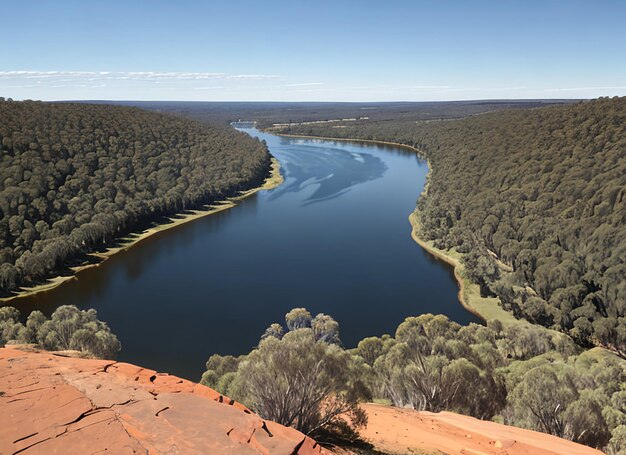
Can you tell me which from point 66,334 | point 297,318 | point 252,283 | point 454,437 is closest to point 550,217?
point 252,283

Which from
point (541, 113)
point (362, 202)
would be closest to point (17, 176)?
point (362, 202)

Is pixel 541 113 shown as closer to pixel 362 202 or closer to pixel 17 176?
pixel 362 202

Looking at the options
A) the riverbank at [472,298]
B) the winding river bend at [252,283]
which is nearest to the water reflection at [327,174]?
the winding river bend at [252,283]

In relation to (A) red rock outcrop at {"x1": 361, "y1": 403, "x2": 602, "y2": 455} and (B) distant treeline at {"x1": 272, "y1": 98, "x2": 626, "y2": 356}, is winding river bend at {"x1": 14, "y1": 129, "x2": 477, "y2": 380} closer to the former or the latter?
(B) distant treeline at {"x1": 272, "y1": 98, "x2": 626, "y2": 356}

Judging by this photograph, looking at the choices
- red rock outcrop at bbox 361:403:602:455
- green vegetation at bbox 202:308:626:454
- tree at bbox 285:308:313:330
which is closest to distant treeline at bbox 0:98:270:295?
tree at bbox 285:308:313:330

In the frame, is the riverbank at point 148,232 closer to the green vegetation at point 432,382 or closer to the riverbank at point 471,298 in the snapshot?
the green vegetation at point 432,382

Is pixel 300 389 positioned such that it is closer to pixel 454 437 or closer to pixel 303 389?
pixel 303 389
